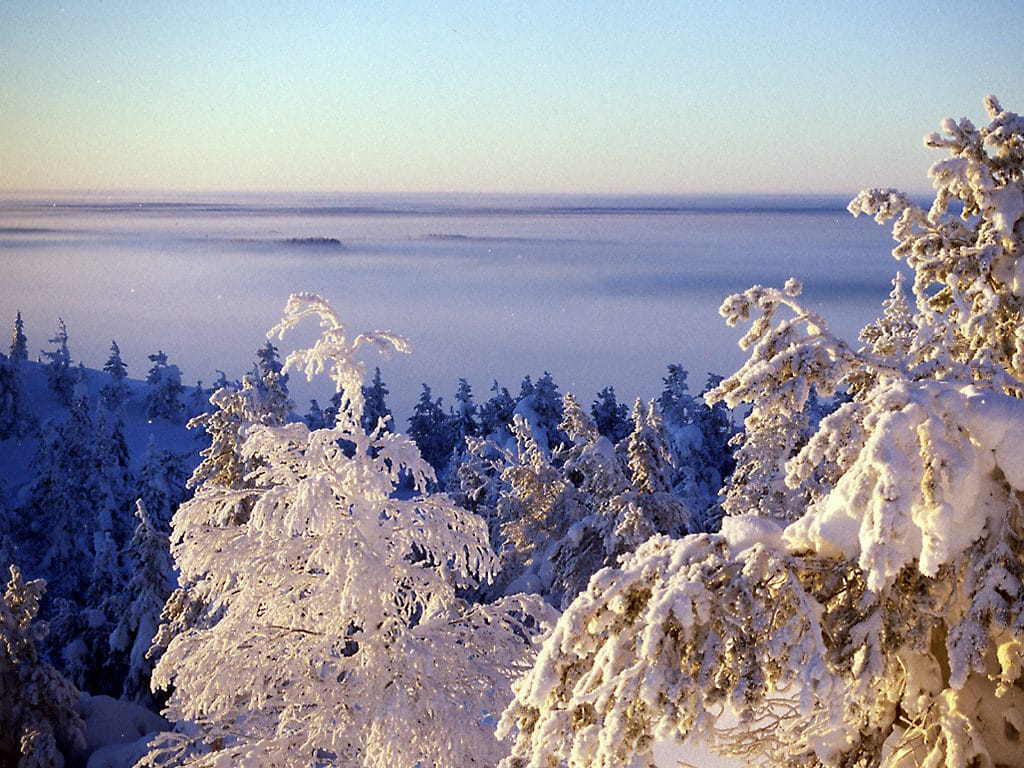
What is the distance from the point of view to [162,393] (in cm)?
7950

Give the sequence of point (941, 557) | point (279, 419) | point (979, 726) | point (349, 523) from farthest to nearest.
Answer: point (279, 419) → point (349, 523) → point (979, 726) → point (941, 557)

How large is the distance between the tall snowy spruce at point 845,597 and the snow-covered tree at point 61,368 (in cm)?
8524

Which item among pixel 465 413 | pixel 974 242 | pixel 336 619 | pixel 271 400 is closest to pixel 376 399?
pixel 465 413

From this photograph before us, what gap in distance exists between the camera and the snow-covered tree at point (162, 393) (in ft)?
260

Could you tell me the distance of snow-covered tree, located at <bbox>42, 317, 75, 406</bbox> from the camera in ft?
263

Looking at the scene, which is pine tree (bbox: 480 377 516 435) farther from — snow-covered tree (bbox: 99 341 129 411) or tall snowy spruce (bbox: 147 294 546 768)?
tall snowy spruce (bbox: 147 294 546 768)

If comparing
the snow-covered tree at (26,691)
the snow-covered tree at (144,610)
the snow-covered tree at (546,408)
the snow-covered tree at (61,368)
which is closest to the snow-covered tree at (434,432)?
the snow-covered tree at (546,408)

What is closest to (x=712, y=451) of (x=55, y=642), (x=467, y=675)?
(x=55, y=642)

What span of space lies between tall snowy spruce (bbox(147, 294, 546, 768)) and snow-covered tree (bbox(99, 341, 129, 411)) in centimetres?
7174

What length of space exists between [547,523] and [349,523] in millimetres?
22328

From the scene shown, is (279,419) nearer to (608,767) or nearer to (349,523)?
(349,523)

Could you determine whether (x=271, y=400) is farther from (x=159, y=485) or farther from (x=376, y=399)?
(x=376, y=399)

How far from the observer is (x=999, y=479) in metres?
4.24

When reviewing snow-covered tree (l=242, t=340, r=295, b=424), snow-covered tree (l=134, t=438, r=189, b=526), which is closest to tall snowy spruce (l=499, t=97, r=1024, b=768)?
snow-covered tree (l=242, t=340, r=295, b=424)
